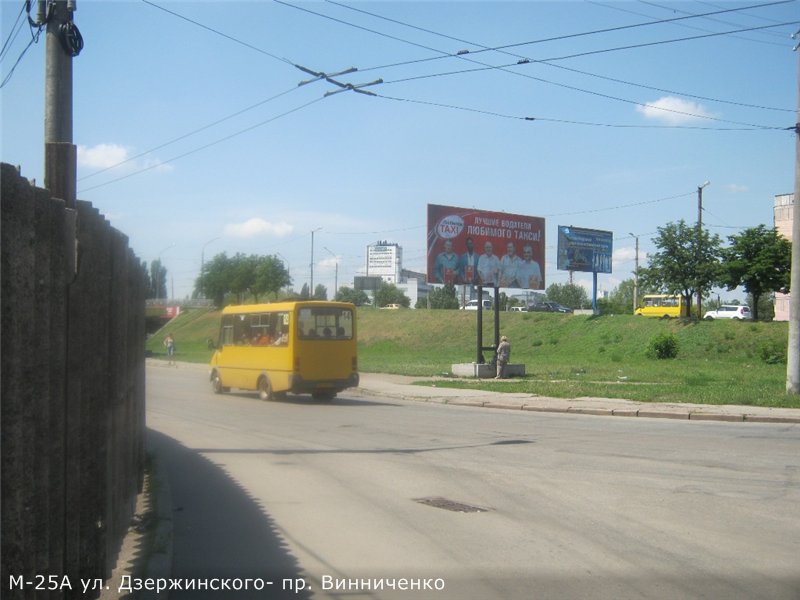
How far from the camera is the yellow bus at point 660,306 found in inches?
2397

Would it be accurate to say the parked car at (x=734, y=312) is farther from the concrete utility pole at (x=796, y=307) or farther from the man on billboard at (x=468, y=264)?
the concrete utility pole at (x=796, y=307)

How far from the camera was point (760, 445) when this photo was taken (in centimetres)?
1351

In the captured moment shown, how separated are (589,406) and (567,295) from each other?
105222 millimetres

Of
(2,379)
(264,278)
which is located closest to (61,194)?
(2,379)

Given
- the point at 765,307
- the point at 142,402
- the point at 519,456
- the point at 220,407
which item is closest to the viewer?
the point at 142,402

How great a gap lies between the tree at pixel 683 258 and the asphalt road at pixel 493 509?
103 ft

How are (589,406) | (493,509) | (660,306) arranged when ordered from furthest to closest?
(660,306), (589,406), (493,509)

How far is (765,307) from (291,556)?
79509 mm

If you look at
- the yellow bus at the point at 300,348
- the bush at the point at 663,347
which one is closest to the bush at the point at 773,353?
the bush at the point at 663,347

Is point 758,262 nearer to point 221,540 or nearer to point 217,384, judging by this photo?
point 217,384

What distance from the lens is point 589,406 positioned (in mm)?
20344

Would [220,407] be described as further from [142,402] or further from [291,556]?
[291,556]

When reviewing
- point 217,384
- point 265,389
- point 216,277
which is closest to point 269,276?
point 216,277

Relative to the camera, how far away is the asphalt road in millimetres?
6285
